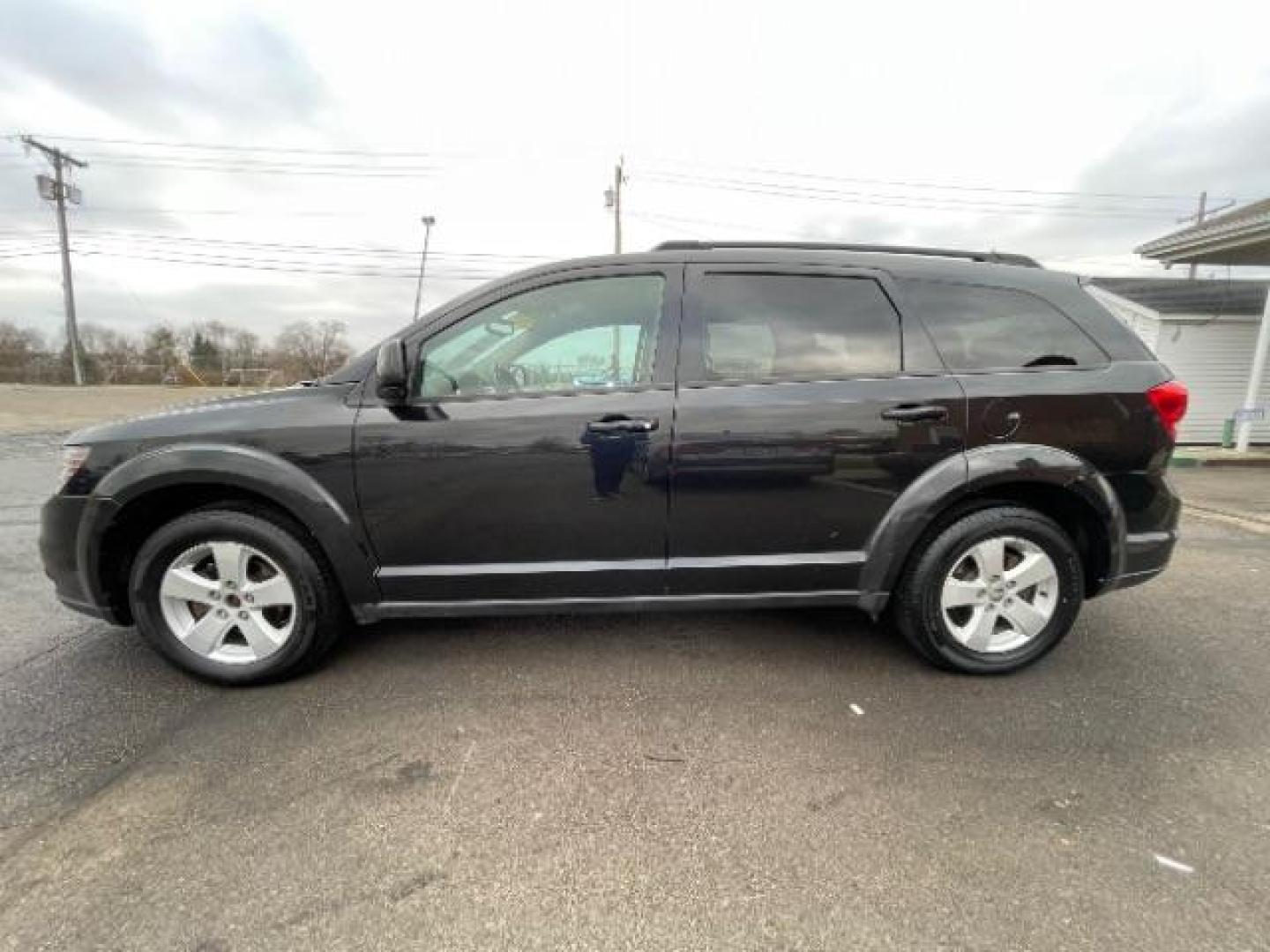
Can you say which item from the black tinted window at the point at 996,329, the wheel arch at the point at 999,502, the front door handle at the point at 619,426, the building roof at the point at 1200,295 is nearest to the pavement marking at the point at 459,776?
the front door handle at the point at 619,426

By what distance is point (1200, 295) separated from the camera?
475 inches

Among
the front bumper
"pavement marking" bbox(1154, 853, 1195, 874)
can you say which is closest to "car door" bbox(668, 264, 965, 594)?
"pavement marking" bbox(1154, 853, 1195, 874)

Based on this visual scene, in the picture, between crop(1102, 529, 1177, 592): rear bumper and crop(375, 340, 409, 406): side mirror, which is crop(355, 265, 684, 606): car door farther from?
crop(1102, 529, 1177, 592): rear bumper

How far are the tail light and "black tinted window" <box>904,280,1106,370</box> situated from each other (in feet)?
0.86

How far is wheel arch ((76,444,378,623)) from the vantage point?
2.54 m

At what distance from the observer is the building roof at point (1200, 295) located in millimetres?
11609

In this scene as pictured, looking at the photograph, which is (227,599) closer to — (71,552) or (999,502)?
(71,552)

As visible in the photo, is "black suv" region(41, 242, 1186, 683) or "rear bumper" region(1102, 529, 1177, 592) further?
"rear bumper" region(1102, 529, 1177, 592)

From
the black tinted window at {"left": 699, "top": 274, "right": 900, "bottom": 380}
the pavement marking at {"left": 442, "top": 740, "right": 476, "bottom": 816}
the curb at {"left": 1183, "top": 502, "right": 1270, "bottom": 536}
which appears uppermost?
the black tinted window at {"left": 699, "top": 274, "right": 900, "bottom": 380}

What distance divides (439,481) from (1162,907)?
8.53ft

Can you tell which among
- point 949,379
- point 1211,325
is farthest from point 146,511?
point 1211,325

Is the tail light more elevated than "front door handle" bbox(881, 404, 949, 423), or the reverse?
the tail light

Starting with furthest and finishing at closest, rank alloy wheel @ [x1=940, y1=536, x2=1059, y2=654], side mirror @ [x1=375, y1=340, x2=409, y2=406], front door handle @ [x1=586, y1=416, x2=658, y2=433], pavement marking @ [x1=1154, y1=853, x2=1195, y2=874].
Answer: alloy wheel @ [x1=940, y1=536, x2=1059, y2=654], front door handle @ [x1=586, y1=416, x2=658, y2=433], side mirror @ [x1=375, y1=340, x2=409, y2=406], pavement marking @ [x1=1154, y1=853, x2=1195, y2=874]

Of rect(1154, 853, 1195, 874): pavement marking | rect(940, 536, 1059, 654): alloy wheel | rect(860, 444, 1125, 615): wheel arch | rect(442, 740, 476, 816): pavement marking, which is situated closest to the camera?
rect(1154, 853, 1195, 874): pavement marking
